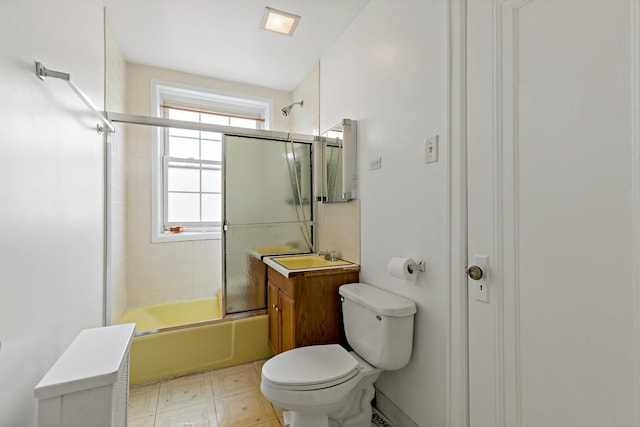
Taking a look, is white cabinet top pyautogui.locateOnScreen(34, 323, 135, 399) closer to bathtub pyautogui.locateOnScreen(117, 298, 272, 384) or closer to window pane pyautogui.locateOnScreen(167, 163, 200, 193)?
bathtub pyautogui.locateOnScreen(117, 298, 272, 384)

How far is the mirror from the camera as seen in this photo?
197 cm

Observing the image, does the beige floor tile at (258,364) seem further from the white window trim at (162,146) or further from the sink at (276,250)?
the white window trim at (162,146)

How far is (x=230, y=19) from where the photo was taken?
2.04m

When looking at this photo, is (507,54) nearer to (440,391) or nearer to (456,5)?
(456,5)

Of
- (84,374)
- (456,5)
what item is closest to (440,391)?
(84,374)

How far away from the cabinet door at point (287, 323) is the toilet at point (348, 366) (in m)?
0.22

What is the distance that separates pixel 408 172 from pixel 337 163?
74 cm

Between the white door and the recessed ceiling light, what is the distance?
1.32 meters

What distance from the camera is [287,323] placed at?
184cm

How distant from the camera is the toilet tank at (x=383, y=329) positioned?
1396 mm

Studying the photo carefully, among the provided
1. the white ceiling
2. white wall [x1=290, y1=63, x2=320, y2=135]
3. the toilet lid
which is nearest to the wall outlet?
the toilet lid

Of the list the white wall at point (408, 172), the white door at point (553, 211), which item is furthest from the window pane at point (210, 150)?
the white door at point (553, 211)

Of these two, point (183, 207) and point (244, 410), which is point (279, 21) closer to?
point (183, 207)

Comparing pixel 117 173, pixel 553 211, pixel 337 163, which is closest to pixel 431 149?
pixel 553 211
